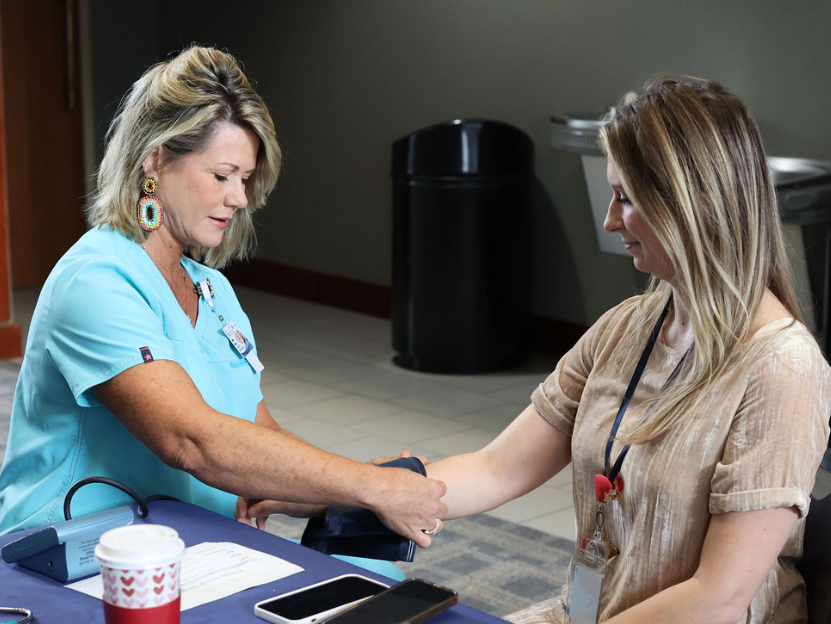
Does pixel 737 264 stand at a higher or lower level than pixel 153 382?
higher

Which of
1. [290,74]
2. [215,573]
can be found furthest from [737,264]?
[290,74]

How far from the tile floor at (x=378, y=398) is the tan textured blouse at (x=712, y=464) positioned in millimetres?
1841

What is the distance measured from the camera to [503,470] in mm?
1923

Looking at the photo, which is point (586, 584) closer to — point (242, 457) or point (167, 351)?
point (242, 457)

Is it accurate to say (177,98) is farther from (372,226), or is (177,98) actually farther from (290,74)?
(290,74)

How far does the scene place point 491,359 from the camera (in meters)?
5.52

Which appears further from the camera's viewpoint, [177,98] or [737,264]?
[177,98]

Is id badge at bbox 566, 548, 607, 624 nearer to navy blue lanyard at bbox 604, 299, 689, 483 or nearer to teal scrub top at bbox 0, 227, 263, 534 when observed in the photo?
navy blue lanyard at bbox 604, 299, 689, 483

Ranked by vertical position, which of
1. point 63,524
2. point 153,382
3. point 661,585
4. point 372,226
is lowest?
point 372,226

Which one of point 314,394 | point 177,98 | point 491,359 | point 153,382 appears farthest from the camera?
point 491,359

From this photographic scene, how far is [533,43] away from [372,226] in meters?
1.64

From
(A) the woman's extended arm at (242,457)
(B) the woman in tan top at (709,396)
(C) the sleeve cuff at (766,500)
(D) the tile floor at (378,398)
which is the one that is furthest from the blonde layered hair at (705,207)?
(D) the tile floor at (378,398)

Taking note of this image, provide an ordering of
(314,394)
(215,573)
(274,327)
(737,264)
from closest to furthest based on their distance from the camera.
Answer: (215,573), (737,264), (314,394), (274,327)

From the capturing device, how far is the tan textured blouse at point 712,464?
1439 millimetres
